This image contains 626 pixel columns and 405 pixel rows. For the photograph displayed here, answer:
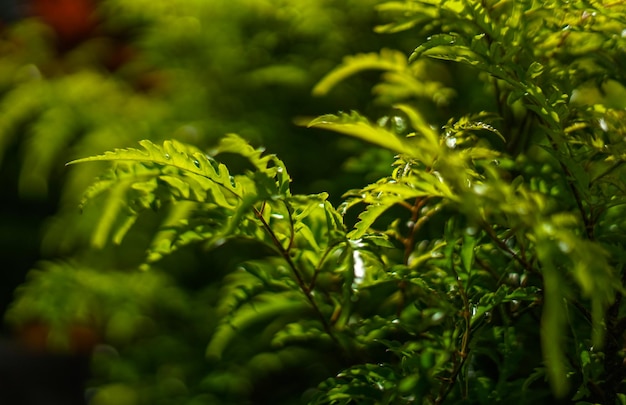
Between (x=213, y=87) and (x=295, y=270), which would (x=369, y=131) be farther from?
(x=213, y=87)

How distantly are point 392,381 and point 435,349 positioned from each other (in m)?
0.04

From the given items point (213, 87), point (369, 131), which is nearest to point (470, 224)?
point (369, 131)

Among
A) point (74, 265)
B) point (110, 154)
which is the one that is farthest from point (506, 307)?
point (74, 265)

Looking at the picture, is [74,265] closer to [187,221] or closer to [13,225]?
[187,221]

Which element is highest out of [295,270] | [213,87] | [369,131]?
[369,131]

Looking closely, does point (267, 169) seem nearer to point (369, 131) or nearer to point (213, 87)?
point (369, 131)

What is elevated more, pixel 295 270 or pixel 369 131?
pixel 369 131

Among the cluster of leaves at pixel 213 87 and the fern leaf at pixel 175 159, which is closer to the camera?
the fern leaf at pixel 175 159

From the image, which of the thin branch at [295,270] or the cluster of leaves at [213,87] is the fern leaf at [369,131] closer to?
the thin branch at [295,270]

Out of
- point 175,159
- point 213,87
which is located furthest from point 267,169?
point 213,87

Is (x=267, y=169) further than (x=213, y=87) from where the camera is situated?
No

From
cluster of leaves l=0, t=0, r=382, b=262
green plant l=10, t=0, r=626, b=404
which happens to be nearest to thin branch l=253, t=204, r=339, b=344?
green plant l=10, t=0, r=626, b=404

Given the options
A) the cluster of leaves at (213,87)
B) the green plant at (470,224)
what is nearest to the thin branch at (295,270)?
the green plant at (470,224)

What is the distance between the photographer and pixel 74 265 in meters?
1.12
